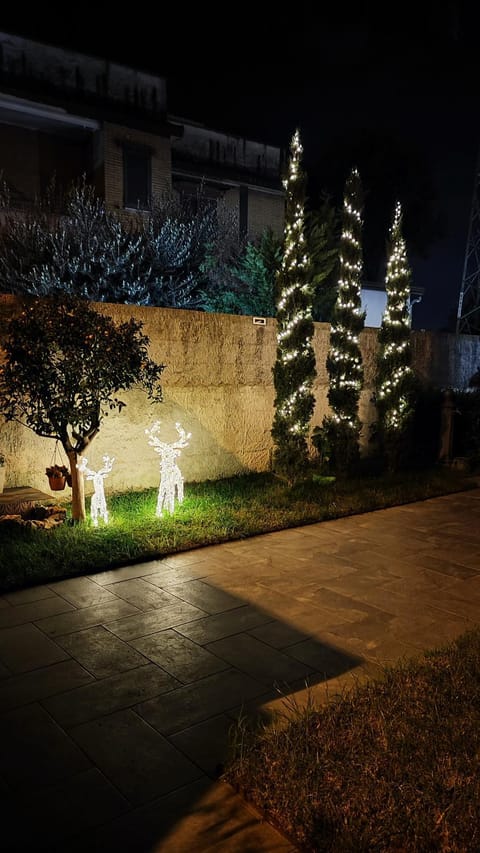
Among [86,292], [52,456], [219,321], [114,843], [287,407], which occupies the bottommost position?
[114,843]

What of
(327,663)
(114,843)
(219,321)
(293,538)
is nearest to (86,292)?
(219,321)

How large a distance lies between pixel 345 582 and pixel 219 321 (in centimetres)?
467

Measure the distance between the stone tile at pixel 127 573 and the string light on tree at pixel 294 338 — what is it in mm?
3607

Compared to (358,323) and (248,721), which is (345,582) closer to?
(248,721)

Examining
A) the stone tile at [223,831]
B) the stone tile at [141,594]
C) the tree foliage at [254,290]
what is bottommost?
the stone tile at [223,831]

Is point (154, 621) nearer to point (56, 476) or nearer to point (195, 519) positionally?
point (195, 519)

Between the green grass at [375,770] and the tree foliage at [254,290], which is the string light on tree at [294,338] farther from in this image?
the tree foliage at [254,290]

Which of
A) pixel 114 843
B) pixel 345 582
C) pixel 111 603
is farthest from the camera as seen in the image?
pixel 345 582

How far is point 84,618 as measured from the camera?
4.35 m

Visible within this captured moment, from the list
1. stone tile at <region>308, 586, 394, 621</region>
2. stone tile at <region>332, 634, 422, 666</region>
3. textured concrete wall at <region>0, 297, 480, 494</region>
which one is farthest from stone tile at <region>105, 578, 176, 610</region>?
textured concrete wall at <region>0, 297, 480, 494</region>

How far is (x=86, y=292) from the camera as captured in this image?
1295 cm

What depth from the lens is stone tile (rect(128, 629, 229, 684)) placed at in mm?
3621

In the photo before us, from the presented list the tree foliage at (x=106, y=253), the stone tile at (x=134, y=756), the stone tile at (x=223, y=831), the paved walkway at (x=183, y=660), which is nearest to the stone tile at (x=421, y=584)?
the paved walkway at (x=183, y=660)

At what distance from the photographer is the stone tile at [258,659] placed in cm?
360
